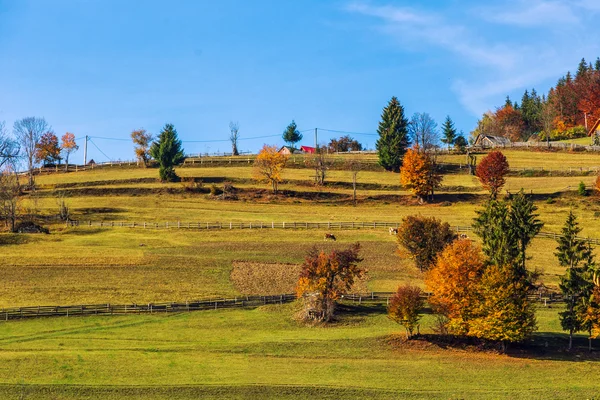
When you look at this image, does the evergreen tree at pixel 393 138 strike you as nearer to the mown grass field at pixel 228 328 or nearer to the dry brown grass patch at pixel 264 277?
the mown grass field at pixel 228 328

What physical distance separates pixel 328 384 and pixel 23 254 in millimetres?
49188

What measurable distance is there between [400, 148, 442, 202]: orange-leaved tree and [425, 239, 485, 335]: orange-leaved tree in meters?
55.1

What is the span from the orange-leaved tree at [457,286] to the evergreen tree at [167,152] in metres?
81.6

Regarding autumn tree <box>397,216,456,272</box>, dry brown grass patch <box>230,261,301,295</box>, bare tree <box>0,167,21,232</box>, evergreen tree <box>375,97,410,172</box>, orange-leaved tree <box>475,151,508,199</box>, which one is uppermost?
evergreen tree <box>375,97,410,172</box>

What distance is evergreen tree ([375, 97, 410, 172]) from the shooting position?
141125mm

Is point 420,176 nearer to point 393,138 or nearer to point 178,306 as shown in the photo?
point 393,138

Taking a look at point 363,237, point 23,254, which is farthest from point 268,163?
point 23,254

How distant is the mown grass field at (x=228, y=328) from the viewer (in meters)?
47.5

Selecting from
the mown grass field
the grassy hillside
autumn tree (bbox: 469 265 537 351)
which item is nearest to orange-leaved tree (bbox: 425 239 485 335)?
autumn tree (bbox: 469 265 537 351)

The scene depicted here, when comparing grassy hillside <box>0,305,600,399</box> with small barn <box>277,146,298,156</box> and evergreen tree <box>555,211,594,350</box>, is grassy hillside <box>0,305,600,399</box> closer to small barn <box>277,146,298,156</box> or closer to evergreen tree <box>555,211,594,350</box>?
evergreen tree <box>555,211,594,350</box>

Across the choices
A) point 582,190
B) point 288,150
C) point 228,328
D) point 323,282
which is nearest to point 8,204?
point 228,328

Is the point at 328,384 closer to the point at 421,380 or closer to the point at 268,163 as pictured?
the point at 421,380

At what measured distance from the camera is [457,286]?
194ft

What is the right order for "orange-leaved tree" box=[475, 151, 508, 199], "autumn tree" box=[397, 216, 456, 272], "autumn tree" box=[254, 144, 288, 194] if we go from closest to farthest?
1. "autumn tree" box=[397, 216, 456, 272]
2. "orange-leaved tree" box=[475, 151, 508, 199]
3. "autumn tree" box=[254, 144, 288, 194]
